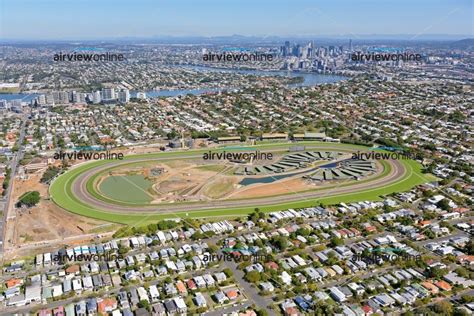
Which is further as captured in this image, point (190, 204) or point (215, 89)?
point (215, 89)

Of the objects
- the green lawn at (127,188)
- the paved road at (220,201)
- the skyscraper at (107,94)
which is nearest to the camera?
the paved road at (220,201)

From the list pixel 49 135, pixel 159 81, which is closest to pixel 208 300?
pixel 49 135

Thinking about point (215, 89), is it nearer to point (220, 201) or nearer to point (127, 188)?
point (127, 188)

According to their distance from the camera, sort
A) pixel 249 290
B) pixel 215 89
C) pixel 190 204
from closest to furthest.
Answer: pixel 249 290 < pixel 190 204 < pixel 215 89

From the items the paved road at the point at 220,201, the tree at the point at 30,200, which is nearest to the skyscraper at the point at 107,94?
the paved road at the point at 220,201

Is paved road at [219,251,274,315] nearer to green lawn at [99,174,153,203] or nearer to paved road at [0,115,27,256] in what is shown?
green lawn at [99,174,153,203]

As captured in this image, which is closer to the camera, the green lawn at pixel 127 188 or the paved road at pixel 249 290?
the paved road at pixel 249 290

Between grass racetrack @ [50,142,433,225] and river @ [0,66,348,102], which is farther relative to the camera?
river @ [0,66,348,102]

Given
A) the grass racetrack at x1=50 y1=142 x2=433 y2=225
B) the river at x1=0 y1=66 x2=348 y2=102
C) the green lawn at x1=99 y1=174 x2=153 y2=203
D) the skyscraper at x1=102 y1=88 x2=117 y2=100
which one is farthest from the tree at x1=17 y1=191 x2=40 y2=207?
the river at x1=0 y1=66 x2=348 y2=102

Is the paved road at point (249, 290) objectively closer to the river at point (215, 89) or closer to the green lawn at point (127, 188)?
the green lawn at point (127, 188)

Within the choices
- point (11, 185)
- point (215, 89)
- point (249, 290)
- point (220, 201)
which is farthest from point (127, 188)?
point (215, 89)

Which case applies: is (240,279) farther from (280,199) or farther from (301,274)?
(280,199)

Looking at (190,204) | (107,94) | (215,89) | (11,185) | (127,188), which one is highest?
(215,89)
